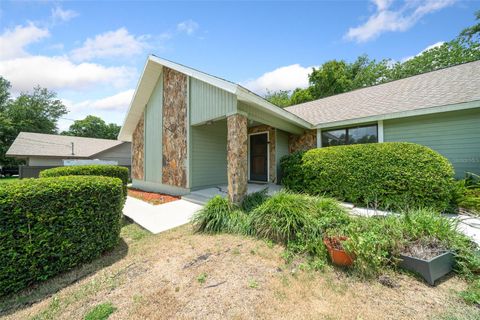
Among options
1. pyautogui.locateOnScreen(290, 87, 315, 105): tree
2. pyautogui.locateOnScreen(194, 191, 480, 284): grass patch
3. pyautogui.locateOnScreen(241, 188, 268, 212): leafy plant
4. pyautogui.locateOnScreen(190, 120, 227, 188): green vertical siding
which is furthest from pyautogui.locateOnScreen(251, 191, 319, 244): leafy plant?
pyautogui.locateOnScreen(290, 87, 315, 105): tree

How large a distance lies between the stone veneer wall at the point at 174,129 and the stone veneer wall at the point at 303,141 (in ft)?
15.8

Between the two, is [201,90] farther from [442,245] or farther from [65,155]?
[65,155]

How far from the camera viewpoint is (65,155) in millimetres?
16719

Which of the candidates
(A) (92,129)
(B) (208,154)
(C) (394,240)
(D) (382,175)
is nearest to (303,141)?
(D) (382,175)

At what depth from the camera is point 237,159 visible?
4.98 m

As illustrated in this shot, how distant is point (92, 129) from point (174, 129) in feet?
134

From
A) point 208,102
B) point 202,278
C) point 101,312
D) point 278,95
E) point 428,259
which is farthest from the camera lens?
point 278,95

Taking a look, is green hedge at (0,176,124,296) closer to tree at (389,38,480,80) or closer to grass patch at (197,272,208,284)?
grass patch at (197,272,208,284)

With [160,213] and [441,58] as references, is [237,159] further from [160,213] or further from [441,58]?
[441,58]

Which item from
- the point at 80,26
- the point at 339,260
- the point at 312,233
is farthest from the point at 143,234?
the point at 80,26

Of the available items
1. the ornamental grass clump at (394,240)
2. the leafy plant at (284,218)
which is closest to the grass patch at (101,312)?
the leafy plant at (284,218)

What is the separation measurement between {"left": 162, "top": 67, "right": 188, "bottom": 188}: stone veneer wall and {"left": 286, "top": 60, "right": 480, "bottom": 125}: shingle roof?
524 centimetres

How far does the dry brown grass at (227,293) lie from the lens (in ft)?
6.74

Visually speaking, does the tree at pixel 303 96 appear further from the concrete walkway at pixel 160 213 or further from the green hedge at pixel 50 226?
the green hedge at pixel 50 226
